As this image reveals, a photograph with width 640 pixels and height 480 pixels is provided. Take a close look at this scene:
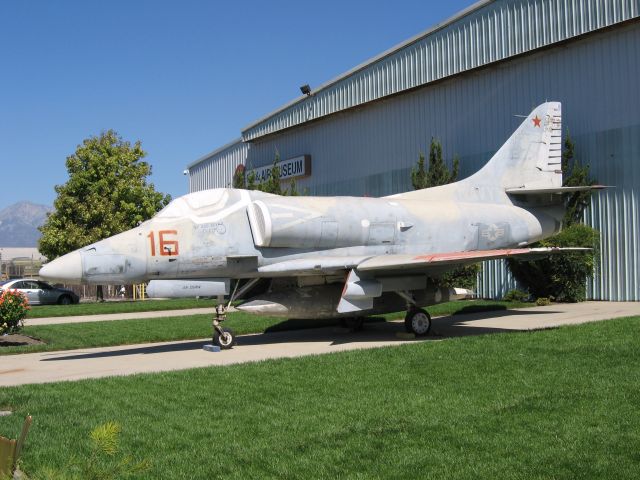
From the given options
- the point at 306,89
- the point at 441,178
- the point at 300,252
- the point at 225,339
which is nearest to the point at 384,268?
the point at 300,252

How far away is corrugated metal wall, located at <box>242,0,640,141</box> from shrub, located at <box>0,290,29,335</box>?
61.3 ft

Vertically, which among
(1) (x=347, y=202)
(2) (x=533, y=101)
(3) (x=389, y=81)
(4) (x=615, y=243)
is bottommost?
(4) (x=615, y=243)

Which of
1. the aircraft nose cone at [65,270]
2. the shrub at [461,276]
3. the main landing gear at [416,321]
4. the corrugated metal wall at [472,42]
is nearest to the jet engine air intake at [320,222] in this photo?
the main landing gear at [416,321]

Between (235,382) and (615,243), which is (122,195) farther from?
(235,382)

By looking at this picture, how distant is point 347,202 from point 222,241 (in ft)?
10.4

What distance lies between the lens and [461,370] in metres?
9.23

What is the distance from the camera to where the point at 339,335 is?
1581 centimetres

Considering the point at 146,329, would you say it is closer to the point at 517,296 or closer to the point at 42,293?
the point at 517,296

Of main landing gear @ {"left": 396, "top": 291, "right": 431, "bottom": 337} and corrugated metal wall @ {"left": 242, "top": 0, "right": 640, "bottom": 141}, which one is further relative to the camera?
corrugated metal wall @ {"left": 242, "top": 0, "right": 640, "bottom": 141}

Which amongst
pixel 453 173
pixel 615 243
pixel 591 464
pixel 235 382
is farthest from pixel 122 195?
pixel 591 464

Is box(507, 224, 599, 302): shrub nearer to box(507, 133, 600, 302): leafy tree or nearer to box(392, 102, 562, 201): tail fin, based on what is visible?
box(507, 133, 600, 302): leafy tree

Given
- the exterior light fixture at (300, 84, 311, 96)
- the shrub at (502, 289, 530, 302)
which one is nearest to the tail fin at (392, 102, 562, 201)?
the shrub at (502, 289, 530, 302)

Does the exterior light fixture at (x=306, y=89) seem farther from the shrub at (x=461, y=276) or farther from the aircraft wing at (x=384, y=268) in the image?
the aircraft wing at (x=384, y=268)

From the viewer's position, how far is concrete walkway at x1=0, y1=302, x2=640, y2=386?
11453mm
